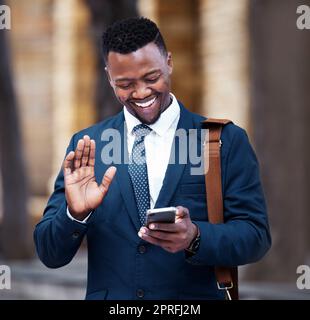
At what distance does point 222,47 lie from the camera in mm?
11750

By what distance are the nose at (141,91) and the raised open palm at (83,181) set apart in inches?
8.4

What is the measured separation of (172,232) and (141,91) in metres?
0.52

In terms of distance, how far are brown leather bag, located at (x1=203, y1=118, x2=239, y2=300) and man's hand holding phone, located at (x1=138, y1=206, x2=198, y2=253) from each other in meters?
0.17

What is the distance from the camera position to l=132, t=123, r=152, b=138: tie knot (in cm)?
310

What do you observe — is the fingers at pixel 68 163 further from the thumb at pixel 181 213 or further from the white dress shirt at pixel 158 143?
the thumb at pixel 181 213

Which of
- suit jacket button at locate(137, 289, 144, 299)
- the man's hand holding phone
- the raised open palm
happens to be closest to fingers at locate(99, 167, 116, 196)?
the raised open palm

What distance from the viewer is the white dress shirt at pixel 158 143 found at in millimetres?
3062

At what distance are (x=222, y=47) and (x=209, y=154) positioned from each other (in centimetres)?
886

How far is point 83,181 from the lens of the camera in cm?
300

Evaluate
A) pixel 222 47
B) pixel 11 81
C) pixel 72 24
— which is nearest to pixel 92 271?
pixel 11 81

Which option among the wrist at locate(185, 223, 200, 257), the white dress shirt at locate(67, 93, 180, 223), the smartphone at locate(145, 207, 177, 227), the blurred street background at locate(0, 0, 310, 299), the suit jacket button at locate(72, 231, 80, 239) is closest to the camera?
the smartphone at locate(145, 207, 177, 227)

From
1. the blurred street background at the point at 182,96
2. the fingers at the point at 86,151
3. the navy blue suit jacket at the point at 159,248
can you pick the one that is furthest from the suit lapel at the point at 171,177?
the blurred street background at the point at 182,96

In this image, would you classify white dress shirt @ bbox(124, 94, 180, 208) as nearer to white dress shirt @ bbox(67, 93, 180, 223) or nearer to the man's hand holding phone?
white dress shirt @ bbox(67, 93, 180, 223)
